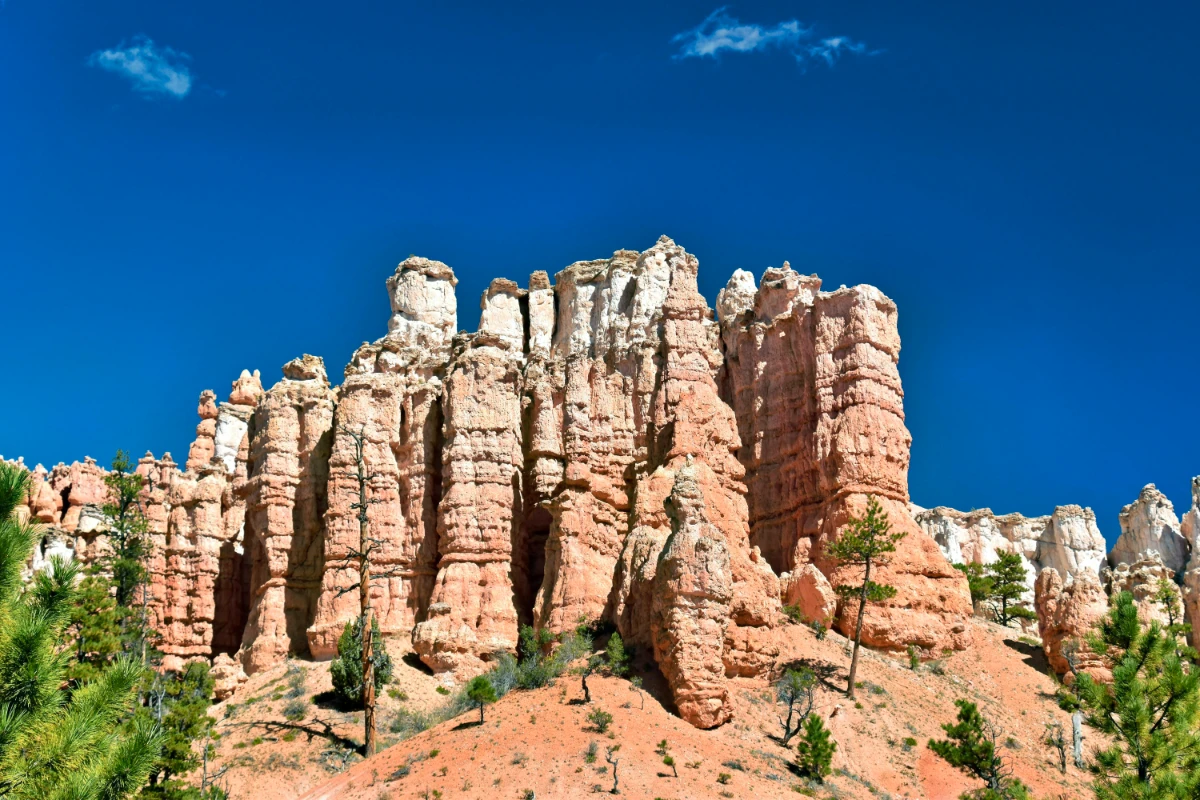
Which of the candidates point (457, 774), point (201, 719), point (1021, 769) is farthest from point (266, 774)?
point (1021, 769)

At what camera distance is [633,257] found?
6594 centimetres

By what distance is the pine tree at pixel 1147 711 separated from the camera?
26.9m

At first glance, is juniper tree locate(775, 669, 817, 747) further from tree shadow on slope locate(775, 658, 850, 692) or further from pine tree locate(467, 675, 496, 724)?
pine tree locate(467, 675, 496, 724)

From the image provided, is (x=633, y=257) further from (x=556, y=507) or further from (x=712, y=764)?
(x=712, y=764)

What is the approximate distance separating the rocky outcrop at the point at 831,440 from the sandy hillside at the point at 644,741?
227cm

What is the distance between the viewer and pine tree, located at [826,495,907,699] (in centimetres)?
4506

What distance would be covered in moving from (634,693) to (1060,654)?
19443 millimetres

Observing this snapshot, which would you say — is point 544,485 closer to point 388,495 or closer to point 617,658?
point 388,495

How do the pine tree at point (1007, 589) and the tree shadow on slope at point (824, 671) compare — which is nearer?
the tree shadow on slope at point (824, 671)

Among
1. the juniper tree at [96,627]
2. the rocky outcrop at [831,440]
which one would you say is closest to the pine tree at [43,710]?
the juniper tree at [96,627]

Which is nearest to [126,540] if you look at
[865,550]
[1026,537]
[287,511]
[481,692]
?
[287,511]

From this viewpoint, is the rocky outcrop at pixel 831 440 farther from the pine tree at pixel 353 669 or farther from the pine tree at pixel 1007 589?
the pine tree at pixel 353 669

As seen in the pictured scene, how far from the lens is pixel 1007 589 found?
65.7 meters

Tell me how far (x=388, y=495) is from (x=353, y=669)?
1062 cm
